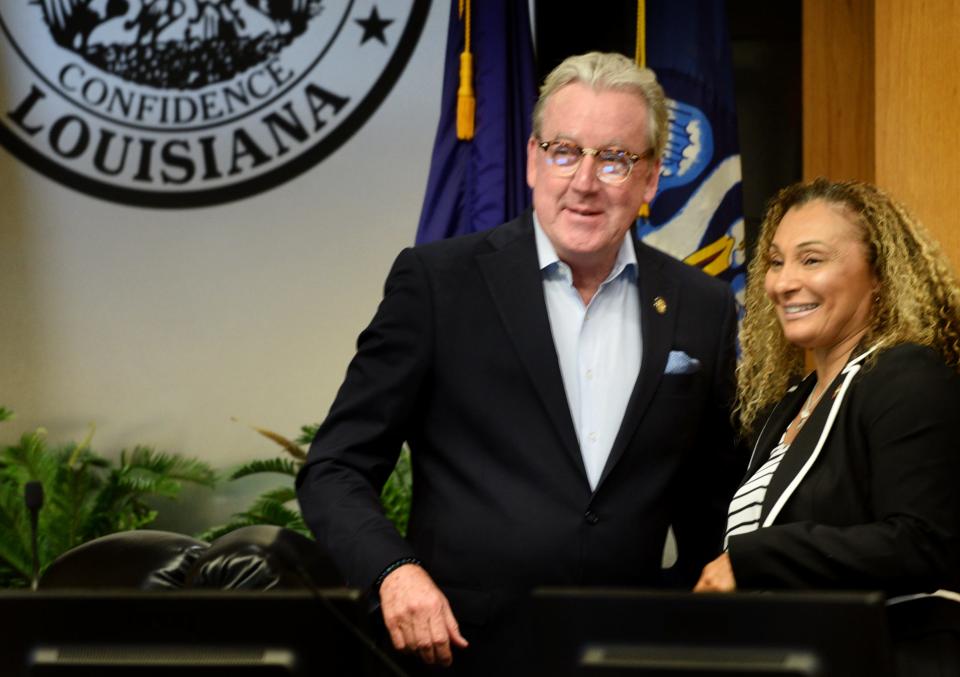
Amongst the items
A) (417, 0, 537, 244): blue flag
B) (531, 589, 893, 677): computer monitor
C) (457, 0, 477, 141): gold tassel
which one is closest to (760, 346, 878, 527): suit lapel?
(531, 589, 893, 677): computer monitor

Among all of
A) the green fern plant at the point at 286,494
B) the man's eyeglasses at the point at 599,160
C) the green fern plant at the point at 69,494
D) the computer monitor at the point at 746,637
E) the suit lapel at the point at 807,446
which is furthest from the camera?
the green fern plant at the point at 69,494

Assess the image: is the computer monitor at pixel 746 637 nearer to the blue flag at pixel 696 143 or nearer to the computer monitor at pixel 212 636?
the computer monitor at pixel 212 636

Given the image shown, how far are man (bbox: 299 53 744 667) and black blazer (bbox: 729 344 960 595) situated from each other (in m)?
0.30

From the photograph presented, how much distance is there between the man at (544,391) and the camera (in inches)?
90.7

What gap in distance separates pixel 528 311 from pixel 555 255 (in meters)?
0.14

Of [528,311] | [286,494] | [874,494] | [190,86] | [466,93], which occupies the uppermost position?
[190,86]

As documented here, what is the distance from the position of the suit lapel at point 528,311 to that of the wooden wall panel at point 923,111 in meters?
1.12

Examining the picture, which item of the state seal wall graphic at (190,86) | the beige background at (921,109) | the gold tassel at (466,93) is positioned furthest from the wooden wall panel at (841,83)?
the state seal wall graphic at (190,86)

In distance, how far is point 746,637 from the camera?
1.25 metres

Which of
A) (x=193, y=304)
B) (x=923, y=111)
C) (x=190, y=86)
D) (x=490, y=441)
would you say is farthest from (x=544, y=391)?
(x=190, y=86)

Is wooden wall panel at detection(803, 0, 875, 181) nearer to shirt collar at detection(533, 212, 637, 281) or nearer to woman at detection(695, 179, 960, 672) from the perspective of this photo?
woman at detection(695, 179, 960, 672)

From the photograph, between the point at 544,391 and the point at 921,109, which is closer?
the point at 544,391

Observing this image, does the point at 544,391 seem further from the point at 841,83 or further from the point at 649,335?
the point at 841,83

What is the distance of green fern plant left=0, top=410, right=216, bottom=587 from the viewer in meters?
4.58
